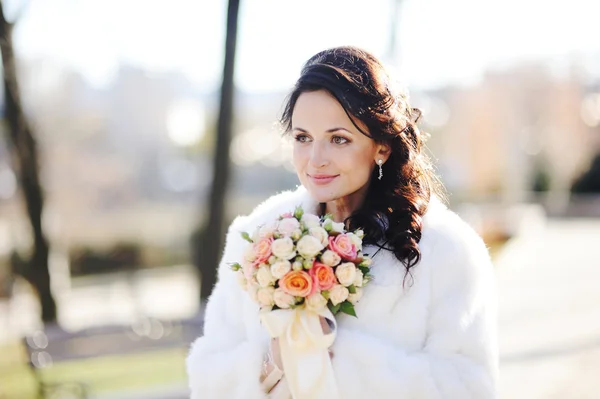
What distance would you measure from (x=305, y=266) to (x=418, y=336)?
1.54 feet

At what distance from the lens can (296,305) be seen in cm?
220

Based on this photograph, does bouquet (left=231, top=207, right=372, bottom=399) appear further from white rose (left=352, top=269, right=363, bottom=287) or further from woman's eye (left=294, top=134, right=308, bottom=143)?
woman's eye (left=294, top=134, right=308, bottom=143)

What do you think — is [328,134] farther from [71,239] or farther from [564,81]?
[564,81]

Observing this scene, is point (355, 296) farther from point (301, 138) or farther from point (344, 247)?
point (301, 138)

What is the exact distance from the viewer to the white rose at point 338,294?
2.20 meters

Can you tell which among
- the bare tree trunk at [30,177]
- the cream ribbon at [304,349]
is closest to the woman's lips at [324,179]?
the cream ribbon at [304,349]

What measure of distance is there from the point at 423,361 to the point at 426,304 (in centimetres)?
19

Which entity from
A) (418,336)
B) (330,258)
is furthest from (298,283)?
(418,336)

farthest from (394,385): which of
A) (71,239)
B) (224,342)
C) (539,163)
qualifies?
(539,163)

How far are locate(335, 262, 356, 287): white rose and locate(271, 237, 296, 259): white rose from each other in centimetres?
15

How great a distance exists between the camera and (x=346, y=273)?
2203 mm

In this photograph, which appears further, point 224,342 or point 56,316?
point 56,316

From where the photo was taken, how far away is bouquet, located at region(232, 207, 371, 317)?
2.18 meters

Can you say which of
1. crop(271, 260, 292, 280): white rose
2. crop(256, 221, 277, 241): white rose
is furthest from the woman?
crop(271, 260, 292, 280): white rose
